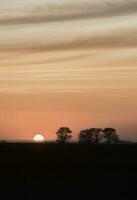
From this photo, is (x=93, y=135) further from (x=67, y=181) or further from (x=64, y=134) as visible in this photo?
(x=67, y=181)

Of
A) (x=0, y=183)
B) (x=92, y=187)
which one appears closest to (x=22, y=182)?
(x=0, y=183)

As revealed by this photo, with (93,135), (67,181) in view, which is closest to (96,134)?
(93,135)

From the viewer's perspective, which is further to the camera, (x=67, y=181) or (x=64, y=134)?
(x=64, y=134)

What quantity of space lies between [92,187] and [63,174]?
21.2ft

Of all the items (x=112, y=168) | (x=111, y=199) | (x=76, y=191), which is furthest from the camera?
(x=112, y=168)

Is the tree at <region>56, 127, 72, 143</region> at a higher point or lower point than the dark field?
higher

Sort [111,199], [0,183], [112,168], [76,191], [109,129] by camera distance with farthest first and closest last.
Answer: [109,129] → [112,168] → [0,183] → [76,191] → [111,199]

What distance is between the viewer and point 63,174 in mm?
36438

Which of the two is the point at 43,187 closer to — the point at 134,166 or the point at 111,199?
the point at 111,199

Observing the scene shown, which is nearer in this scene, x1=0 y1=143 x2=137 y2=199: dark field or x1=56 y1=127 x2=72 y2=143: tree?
x1=0 y1=143 x2=137 y2=199: dark field

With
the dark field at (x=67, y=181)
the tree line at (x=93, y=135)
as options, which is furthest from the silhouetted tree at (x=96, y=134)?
the dark field at (x=67, y=181)

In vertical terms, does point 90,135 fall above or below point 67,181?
above

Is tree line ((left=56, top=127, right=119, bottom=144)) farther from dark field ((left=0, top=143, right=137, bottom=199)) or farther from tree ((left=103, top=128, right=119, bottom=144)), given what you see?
dark field ((left=0, top=143, right=137, bottom=199))

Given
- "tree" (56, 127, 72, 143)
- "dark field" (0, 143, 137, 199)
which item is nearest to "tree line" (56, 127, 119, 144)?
"tree" (56, 127, 72, 143)
